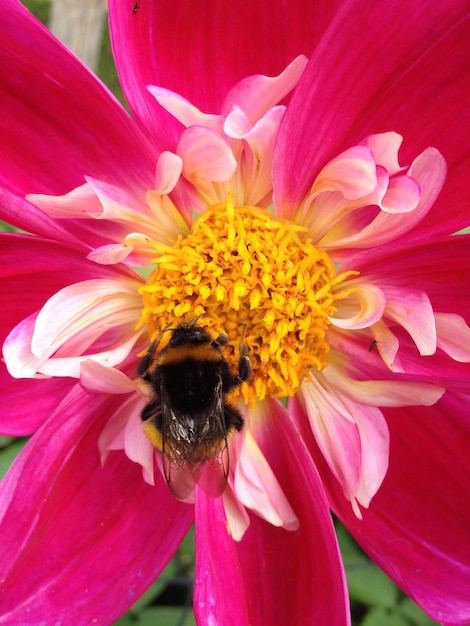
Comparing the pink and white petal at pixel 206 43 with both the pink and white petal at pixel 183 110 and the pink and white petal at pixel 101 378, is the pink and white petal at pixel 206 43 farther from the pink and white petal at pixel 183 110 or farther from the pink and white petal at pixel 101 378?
the pink and white petal at pixel 101 378

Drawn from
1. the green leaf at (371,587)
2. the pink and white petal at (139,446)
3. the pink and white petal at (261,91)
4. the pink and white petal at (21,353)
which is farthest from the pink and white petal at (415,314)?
the green leaf at (371,587)

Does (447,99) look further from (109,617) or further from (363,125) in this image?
(109,617)

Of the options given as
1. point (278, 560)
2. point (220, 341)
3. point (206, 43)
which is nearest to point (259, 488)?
point (278, 560)

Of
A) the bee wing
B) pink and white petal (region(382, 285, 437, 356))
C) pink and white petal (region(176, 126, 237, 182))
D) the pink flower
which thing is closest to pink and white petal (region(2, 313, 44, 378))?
the pink flower

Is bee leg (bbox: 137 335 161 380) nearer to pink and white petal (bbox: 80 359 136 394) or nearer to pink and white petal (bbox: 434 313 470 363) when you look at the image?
pink and white petal (bbox: 80 359 136 394)

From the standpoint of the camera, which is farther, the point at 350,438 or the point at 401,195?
the point at 350,438

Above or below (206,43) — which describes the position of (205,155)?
below

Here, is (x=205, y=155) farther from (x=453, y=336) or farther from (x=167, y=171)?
(x=453, y=336)

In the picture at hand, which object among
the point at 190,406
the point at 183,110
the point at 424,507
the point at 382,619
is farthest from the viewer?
the point at 382,619
